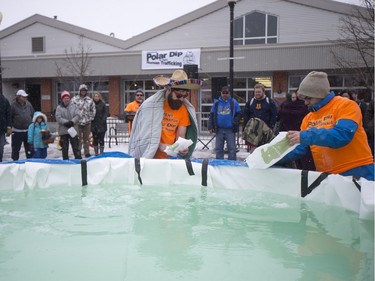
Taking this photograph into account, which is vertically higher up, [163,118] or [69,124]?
[163,118]

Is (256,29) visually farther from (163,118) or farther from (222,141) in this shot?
(163,118)

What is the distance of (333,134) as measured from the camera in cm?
261

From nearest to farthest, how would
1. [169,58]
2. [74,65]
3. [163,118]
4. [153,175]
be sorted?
1. [153,175]
2. [163,118]
3. [169,58]
4. [74,65]

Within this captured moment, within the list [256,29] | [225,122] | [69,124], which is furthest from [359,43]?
[69,124]

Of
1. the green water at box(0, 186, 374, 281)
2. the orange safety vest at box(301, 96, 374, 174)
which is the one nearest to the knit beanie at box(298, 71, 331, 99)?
the orange safety vest at box(301, 96, 374, 174)

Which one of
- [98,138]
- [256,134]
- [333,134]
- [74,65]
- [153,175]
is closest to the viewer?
[333,134]

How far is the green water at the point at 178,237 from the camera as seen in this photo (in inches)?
72.3

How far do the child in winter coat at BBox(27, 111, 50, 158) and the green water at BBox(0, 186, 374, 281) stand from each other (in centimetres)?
492

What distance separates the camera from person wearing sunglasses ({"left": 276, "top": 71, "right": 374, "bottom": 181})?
2.64m

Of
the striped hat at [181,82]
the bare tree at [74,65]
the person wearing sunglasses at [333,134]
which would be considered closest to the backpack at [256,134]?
the person wearing sunglasses at [333,134]

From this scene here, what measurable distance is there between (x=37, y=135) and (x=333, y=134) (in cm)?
685

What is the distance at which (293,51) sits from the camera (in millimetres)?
16938

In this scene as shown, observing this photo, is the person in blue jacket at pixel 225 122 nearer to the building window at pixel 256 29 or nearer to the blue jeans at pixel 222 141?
the blue jeans at pixel 222 141

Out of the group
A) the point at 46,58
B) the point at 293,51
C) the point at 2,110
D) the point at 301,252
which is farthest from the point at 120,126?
the point at 301,252
